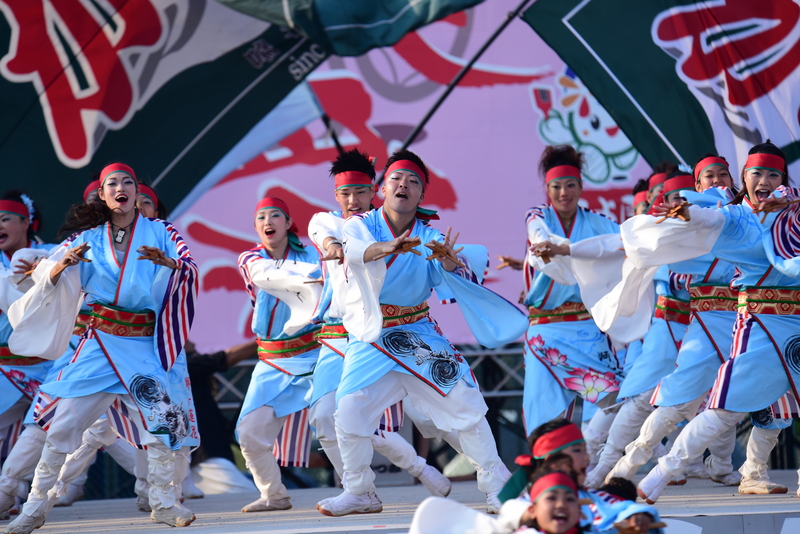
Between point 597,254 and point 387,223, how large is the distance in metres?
1.24

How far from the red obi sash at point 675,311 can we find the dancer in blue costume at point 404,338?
1415mm

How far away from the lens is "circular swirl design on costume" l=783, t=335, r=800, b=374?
3937 mm

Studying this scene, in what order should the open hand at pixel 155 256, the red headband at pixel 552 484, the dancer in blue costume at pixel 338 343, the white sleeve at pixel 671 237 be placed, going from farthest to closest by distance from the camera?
the dancer in blue costume at pixel 338 343, the open hand at pixel 155 256, the white sleeve at pixel 671 237, the red headband at pixel 552 484

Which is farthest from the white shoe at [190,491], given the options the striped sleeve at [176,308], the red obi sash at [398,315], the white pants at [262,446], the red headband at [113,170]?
the red obi sash at [398,315]

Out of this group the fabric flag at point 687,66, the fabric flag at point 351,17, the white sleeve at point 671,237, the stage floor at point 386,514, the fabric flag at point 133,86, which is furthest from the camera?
the fabric flag at point 133,86

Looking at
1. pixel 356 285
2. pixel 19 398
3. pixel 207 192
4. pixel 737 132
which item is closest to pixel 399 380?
pixel 356 285

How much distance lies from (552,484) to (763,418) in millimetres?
2414

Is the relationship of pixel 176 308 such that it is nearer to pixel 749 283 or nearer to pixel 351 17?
pixel 749 283

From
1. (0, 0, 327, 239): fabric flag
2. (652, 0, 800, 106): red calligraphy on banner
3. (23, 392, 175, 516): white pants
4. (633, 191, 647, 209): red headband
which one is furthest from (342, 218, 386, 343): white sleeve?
(652, 0, 800, 106): red calligraphy on banner

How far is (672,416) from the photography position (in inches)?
166

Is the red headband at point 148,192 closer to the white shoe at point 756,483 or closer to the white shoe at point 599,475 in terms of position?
the white shoe at point 599,475

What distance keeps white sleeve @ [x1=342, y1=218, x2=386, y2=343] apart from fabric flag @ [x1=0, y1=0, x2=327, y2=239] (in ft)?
9.10

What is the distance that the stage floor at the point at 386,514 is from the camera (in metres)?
3.39

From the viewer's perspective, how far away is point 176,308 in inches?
167
